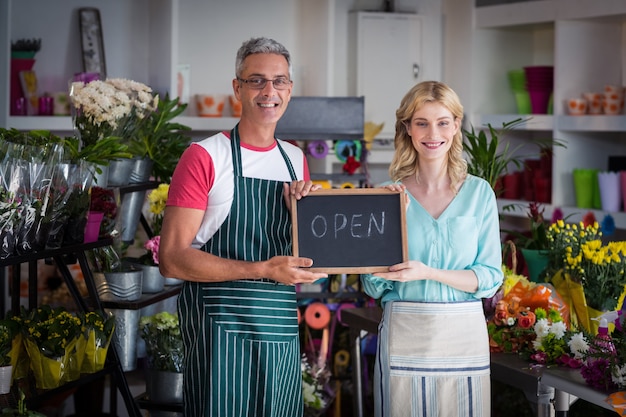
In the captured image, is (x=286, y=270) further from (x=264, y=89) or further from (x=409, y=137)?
(x=409, y=137)

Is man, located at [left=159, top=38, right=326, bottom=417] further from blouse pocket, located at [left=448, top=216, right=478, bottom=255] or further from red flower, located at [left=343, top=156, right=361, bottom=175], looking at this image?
red flower, located at [left=343, top=156, right=361, bottom=175]

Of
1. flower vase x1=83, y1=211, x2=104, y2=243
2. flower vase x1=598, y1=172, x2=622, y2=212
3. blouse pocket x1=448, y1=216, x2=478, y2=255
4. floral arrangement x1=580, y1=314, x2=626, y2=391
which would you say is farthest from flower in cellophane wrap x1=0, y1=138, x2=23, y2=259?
flower vase x1=598, y1=172, x2=622, y2=212

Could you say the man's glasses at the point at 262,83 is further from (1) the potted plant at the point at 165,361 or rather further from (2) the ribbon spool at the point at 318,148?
(2) the ribbon spool at the point at 318,148

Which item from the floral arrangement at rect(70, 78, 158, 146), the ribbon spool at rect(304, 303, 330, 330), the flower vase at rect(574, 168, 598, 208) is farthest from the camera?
the flower vase at rect(574, 168, 598, 208)

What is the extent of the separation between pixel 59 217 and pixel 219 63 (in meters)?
3.11

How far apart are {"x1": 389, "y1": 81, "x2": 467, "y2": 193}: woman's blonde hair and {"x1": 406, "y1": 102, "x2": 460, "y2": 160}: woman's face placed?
0.02 meters

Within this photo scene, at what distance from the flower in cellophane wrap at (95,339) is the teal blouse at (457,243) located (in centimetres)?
100

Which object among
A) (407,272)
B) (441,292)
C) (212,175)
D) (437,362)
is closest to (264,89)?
(212,175)

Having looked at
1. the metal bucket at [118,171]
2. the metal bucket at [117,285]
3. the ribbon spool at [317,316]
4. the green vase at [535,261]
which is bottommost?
the ribbon spool at [317,316]

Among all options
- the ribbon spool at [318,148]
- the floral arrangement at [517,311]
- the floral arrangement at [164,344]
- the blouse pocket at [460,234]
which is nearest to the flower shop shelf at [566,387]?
the floral arrangement at [517,311]

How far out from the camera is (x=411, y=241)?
96.1 inches

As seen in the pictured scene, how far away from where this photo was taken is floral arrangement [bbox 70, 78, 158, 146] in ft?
11.0

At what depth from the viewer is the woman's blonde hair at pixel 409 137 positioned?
244 cm

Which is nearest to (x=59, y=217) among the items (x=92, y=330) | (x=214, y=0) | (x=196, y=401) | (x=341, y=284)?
(x=92, y=330)
